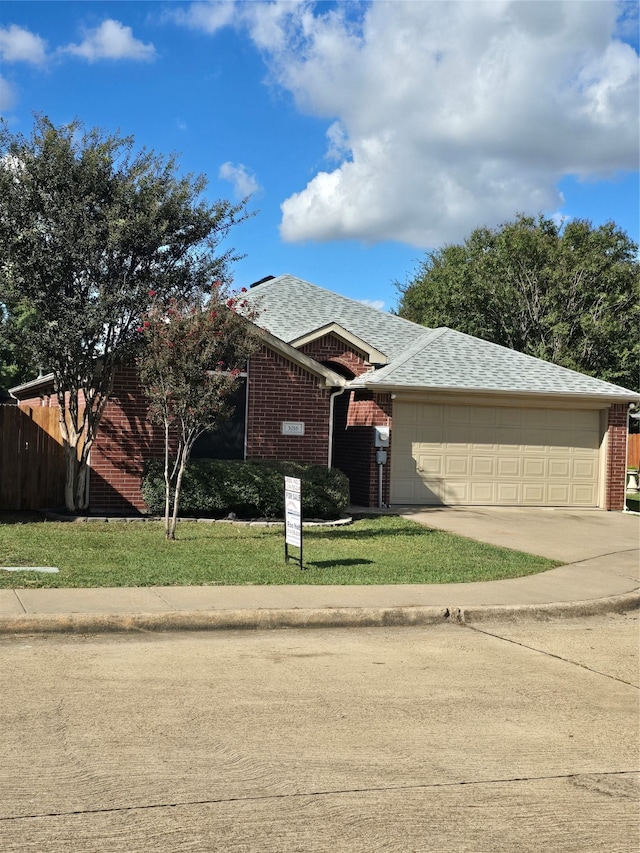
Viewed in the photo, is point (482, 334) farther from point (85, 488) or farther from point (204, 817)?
point (204, 817)

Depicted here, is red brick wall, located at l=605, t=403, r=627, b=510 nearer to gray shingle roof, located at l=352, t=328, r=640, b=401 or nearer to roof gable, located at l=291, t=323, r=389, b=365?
gray shingle roof, located at l=352, t=328, r=640, b=401

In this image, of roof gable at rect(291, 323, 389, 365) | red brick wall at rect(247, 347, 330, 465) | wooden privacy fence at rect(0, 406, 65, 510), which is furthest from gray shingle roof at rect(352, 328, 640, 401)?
wooden privacy fence at rect(0, 406, 65, 510)

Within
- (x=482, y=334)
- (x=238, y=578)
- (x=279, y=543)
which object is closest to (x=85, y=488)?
(x=279, y=543)

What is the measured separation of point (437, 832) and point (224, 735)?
5.40ft

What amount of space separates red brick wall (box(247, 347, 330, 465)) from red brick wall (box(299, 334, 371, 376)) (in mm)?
3246

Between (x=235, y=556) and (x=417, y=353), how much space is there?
10.2 meters

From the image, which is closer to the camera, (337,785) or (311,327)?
(337,785)

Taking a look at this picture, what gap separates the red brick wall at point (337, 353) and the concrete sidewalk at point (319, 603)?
9672 mm

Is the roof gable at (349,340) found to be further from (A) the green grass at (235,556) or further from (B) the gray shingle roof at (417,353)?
(A) the green grass at (235,556)

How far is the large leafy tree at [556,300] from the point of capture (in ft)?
108

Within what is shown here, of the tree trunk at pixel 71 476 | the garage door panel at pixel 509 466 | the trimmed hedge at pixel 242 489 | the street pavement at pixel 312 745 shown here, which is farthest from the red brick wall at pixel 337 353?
the street pavement at pixel 312 745

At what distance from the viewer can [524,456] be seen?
19859 millimetres

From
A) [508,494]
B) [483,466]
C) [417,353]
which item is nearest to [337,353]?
[417,353]

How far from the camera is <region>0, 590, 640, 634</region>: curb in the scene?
25.6ft
